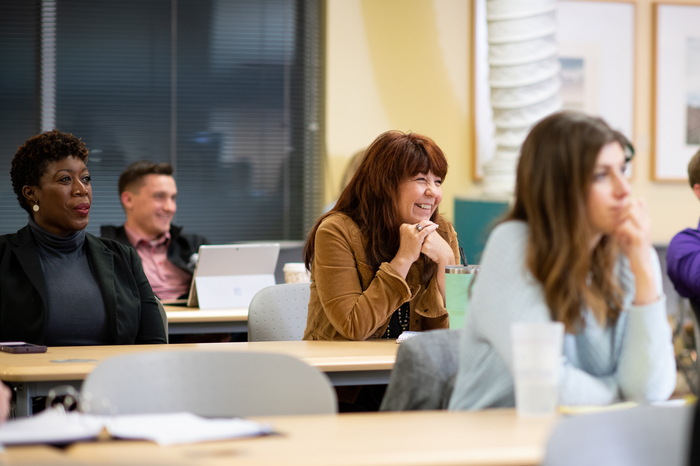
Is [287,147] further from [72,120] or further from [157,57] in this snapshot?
[72,120]

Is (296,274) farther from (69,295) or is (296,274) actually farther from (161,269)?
(69,295)

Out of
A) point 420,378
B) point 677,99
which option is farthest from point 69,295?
point 677,99

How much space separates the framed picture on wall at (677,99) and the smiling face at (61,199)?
374cm

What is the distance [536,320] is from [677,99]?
13.8ft

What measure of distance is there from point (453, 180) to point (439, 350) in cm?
335

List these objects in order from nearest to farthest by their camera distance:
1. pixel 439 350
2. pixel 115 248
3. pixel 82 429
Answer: pixel 82 429
pixel 439 350
pixel 115 248

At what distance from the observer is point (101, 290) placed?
2389mm

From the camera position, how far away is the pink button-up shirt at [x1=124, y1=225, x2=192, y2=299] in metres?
3.84

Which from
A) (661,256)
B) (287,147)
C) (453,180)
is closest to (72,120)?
(287,147)

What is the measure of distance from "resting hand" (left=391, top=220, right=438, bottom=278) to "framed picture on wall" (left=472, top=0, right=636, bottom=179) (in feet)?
8.43

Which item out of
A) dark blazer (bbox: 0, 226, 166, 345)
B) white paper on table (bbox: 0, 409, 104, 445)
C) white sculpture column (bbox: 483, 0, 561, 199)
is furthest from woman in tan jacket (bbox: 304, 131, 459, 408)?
white sculpture column (bbox: 483, 0, 561, 199)

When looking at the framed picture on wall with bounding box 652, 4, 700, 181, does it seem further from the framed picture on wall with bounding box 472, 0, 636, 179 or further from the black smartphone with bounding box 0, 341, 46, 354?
the black smartphone with bounding box 0, 341, 46, 354

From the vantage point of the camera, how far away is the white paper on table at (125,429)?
100 centimetres

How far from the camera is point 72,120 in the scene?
15.2ft
